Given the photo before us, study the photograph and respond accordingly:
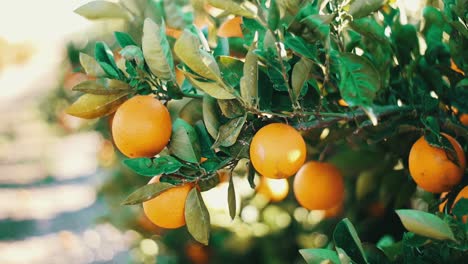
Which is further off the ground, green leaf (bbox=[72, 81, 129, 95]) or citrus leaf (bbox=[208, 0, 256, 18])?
citrus leaf (bbox=[208, 0, 256, 18])

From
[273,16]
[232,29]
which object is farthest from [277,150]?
[232,29]

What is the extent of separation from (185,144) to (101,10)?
1.16ft

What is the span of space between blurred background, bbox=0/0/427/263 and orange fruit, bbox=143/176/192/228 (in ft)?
1.46

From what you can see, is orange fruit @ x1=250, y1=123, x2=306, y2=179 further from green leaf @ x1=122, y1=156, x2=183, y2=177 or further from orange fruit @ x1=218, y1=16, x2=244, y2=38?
orange fruit @ x1=218, y1=16, x2=244, y2=38

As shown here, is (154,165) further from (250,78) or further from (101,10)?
(101,10)

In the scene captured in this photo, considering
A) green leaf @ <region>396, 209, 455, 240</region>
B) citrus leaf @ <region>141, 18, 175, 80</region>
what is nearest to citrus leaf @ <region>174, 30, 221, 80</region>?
citrus leaf @ <region>141, 18, 175, 80</region>

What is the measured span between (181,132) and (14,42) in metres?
8.93

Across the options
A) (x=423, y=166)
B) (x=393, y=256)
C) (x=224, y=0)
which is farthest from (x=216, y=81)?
(x=393, y=256)

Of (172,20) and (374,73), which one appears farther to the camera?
(172,20)

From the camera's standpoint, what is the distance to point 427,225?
2.49ft

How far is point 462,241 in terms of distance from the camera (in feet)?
2.60

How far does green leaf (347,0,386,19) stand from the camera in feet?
2.75

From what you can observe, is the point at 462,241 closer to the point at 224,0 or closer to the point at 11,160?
the point at 224,0

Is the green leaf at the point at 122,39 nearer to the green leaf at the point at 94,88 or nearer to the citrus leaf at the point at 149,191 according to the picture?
the green leaf at the point at 94,88
